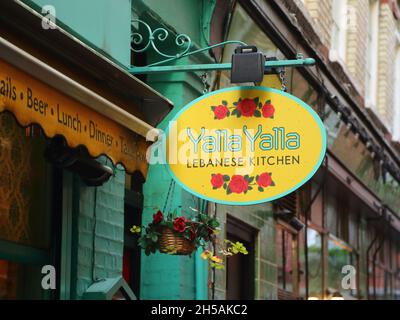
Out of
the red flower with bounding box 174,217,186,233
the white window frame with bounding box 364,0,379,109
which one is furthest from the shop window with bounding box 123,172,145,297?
the white window frame with bounding box 364,0,379,109

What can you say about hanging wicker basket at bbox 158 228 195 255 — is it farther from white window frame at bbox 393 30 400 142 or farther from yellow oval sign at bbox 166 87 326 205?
white window frame at bbox 393 30 400 142

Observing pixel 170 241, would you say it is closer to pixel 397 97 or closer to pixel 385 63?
pixel 385 63

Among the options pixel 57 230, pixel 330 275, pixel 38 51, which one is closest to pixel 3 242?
pixel 57 230

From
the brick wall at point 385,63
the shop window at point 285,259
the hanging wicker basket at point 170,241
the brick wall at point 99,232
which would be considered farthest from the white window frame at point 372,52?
the hanging wicker basket at point 170,241

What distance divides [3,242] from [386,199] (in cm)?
1457

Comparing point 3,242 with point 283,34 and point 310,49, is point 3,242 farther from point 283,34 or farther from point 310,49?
point 310,49

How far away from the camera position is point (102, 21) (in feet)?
32.1

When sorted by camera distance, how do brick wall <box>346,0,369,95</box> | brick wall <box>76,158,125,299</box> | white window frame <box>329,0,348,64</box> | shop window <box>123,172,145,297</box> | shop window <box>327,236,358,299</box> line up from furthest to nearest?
brick wall <box>346,0,369,95</box>, white window frame <box>329,0,348,64</box>, shop window <box>327,236,358,299</box>, shop window <box>123,172,145,297</box>, brick wall <box>76,158,125,299</box>

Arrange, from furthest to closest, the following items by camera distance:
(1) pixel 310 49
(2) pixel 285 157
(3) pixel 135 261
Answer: (1) pixel 310 49, (3) pixel 135 261, (2) pixel 285 157

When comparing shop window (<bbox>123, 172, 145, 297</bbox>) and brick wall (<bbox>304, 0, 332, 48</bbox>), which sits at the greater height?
brick wall (<bbox>304, 0, 332, 48</bbox>)

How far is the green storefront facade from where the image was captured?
9328 millimetres

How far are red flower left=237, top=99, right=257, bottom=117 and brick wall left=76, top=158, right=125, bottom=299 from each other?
59.2 inches

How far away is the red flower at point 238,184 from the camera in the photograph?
864cm
